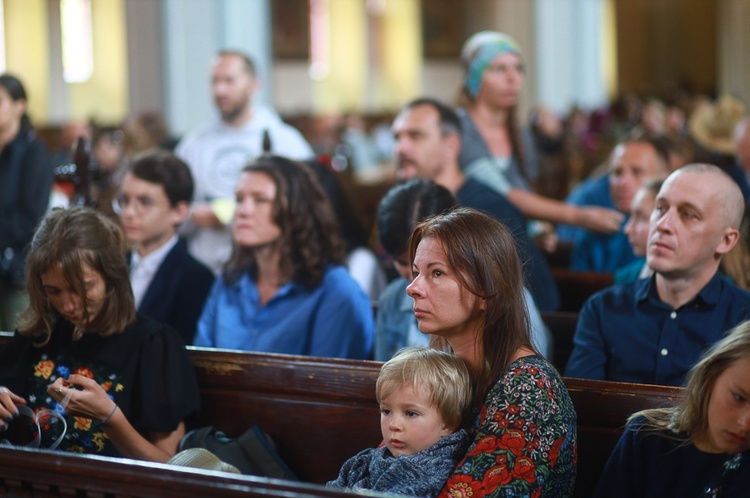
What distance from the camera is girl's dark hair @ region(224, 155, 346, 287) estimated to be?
3.50m

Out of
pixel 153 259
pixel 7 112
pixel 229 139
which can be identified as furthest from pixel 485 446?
pixel 229 139

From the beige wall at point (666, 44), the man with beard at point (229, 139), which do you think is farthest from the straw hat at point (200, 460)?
the beige wall at point (666, 44)

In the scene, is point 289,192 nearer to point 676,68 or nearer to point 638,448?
point 638,448

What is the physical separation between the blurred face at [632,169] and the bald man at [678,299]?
158 centimetres

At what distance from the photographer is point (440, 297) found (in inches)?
87.0

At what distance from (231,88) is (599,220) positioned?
2.09m

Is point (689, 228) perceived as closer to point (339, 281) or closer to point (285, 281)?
point (339, 281)

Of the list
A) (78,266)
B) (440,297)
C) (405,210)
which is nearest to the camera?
(440,297)

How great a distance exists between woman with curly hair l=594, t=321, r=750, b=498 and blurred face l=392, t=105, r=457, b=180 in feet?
6.62

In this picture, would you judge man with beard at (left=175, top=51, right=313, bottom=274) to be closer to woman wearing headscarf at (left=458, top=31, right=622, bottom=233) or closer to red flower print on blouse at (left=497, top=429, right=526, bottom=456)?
woman wearing headscarf at (left=458, top=31, right=622, bottom=233)

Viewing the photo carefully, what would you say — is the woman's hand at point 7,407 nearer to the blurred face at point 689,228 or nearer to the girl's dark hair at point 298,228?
the girl's dark hair at point 298,228

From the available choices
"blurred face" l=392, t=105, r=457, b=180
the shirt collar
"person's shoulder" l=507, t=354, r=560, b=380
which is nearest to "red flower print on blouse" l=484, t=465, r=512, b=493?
"person's shoulder" l=507, t=354, r=560, b=380

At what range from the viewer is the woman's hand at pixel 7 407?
8.14 ft

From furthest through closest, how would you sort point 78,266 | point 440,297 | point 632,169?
point 632,169 < point 78,266 < point 440,297
